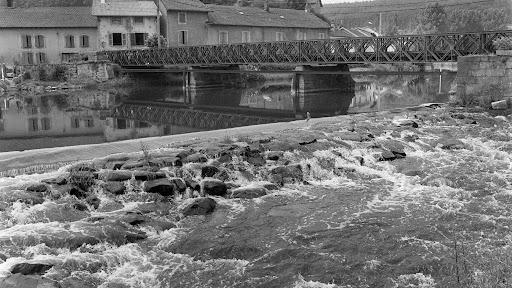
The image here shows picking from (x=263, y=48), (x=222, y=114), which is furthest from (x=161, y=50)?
(x=222, y=114)

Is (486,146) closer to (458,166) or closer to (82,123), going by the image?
(458,166)

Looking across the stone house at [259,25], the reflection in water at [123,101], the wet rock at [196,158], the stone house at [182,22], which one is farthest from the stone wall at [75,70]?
the wet rock at [196,158]

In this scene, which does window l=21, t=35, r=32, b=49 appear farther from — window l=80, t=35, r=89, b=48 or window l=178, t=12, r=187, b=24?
window l=178, t=12, r=187, b=24

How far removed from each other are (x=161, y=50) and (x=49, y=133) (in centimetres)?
2341

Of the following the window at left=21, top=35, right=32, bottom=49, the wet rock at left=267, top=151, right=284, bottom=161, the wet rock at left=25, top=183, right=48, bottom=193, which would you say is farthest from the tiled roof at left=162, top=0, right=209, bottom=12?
the wet rock at left=25, top=183, right=48, bottom=193

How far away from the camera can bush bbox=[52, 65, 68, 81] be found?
44.9 metres

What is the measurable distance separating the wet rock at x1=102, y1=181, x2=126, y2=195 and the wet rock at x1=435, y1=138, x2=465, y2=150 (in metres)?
9.53

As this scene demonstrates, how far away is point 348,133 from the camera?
17078 mm

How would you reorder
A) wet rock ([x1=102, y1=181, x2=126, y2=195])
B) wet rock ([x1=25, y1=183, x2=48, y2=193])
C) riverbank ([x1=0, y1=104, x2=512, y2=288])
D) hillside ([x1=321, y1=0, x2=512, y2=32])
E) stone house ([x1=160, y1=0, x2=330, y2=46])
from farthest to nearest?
hillside ([x1=321, y1=0, x2=512, y2=32]) → stone house ([x1=160, y1=0, x2=330, y2=46]) → wet rock ([x1=102, y1=181, x2=126, y2=195]) → wet rock ([x1=25, y1=183, x2=48, y2=193]) → riverbank ([x1=0, y1=104, x2=512, y2=288])

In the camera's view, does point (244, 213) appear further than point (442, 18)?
No

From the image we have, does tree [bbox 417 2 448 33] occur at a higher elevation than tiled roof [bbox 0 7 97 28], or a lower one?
higher

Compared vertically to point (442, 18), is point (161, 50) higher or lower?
lower

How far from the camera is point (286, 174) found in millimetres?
13039

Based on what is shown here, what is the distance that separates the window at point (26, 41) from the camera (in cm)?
4774
